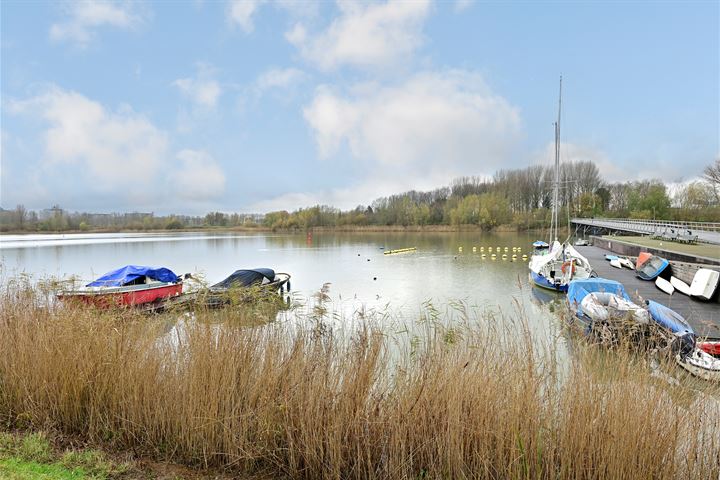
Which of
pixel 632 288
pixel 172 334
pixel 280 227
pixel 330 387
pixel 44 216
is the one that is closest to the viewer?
pixel 330 387

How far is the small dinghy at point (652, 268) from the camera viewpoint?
1788 centimetres

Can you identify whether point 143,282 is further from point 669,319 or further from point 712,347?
point 712,347

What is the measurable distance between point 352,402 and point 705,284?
15.7 meters

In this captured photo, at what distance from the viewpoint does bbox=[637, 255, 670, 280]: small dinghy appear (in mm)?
17881

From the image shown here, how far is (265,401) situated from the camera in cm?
339

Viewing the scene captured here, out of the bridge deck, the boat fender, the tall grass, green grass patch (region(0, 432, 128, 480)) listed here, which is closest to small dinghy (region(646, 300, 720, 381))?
the bridge deck

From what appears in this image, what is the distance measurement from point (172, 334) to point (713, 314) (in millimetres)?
15022

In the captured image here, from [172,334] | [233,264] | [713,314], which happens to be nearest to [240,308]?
[172,334]

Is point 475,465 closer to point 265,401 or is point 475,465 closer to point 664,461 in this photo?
point 664,461

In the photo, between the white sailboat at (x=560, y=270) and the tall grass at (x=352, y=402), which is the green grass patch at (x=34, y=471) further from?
the white sailboat at (x=560, y=270)

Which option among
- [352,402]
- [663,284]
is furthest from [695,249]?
[352,402]

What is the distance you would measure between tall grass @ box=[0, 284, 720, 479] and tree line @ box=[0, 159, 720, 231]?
5754cm

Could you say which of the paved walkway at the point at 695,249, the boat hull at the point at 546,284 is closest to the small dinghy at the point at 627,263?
the paved walkway at the point at 695,249

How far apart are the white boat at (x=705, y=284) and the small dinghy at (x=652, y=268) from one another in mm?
4391
